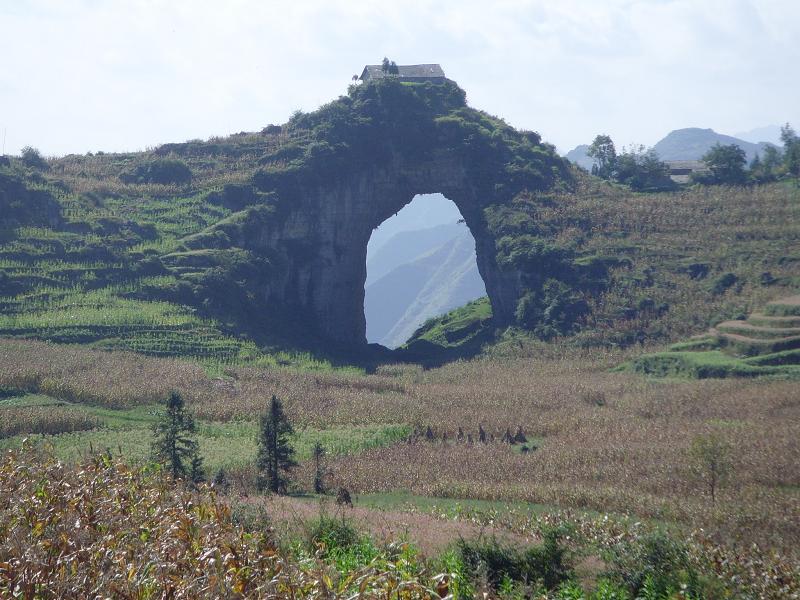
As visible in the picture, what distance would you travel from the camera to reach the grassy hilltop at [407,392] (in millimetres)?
10164

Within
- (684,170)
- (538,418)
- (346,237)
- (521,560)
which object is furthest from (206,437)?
(684,170)

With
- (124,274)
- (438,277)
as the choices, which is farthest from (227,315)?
(438,277)

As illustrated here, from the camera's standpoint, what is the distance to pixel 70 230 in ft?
153

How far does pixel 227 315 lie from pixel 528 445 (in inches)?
898

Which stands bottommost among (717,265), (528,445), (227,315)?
(528,445)

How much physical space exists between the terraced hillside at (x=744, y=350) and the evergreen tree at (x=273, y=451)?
64.4 ft

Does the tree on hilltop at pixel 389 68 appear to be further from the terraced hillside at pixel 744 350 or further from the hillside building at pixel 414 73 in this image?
the terraced hillside at pixel 744 350

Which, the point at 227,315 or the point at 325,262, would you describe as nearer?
the point at 227,315

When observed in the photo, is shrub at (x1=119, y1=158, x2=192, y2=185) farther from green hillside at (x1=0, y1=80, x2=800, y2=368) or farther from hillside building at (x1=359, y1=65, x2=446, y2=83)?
hillside building at (x1=359, y1=65, x2=446, y2=83)

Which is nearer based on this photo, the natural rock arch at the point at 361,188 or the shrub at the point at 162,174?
the natural rock arch at the point at 361,188

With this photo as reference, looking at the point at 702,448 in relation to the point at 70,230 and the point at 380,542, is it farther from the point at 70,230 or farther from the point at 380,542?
the point at 70,230

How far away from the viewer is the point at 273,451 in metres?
20.2

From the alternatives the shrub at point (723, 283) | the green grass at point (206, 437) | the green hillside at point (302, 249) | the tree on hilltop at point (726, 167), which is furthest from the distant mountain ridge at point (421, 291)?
the green grass at point (206, 437)

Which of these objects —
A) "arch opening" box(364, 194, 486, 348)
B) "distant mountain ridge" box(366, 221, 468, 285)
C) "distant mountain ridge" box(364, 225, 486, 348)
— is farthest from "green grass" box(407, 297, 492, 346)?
"distant mountain ridge" box(366, 221, 468, 285)
